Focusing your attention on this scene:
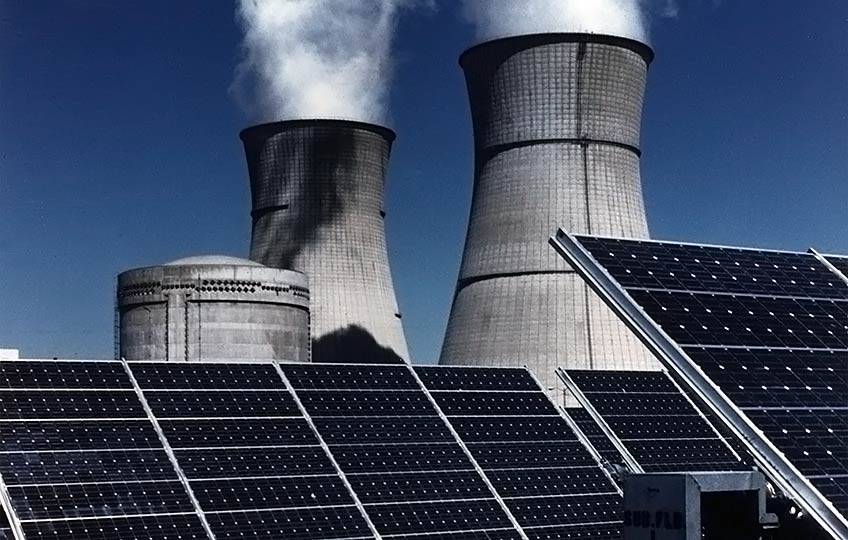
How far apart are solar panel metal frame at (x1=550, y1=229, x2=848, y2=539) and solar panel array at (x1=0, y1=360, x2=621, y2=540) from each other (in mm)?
4173

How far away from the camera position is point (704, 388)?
75.4 ft

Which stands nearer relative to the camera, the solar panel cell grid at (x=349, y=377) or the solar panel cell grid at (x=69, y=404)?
the solar panel cell grid at (x=69, y=404)

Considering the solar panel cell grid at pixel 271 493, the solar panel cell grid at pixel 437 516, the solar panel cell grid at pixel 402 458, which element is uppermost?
the solar panel cell grid at pixel 402 458

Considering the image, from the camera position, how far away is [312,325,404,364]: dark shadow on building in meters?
56.6

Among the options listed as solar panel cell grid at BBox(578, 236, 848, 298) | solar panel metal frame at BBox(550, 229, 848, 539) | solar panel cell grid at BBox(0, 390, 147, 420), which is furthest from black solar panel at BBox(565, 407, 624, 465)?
solar panel cell grid at BBox(0, 390, 147, 420)

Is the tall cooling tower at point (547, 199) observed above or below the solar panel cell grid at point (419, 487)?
above

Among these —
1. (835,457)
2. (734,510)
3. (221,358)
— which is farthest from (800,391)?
(221,358)

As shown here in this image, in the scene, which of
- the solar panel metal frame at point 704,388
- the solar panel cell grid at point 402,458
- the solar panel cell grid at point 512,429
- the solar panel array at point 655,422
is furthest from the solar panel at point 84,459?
the solar panel array at point 655,422

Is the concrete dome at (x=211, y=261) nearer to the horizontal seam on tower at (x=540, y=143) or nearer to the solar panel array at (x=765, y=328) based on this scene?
the horizontal seam on tower at (x=540, y=143)

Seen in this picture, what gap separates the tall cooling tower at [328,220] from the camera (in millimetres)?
56125

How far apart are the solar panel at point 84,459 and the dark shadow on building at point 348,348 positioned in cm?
2994

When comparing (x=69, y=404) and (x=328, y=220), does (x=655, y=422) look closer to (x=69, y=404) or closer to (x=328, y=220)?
(x=69, y=404)

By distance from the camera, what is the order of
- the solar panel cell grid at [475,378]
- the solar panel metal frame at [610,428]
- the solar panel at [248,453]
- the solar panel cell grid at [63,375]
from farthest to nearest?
the solar panel cell grid at [475,378], the solar panel metal frame at [610,428], the solar panel cell grid at [63,375], the solar panel at [248,453]

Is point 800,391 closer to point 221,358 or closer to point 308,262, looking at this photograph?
point 221,358
